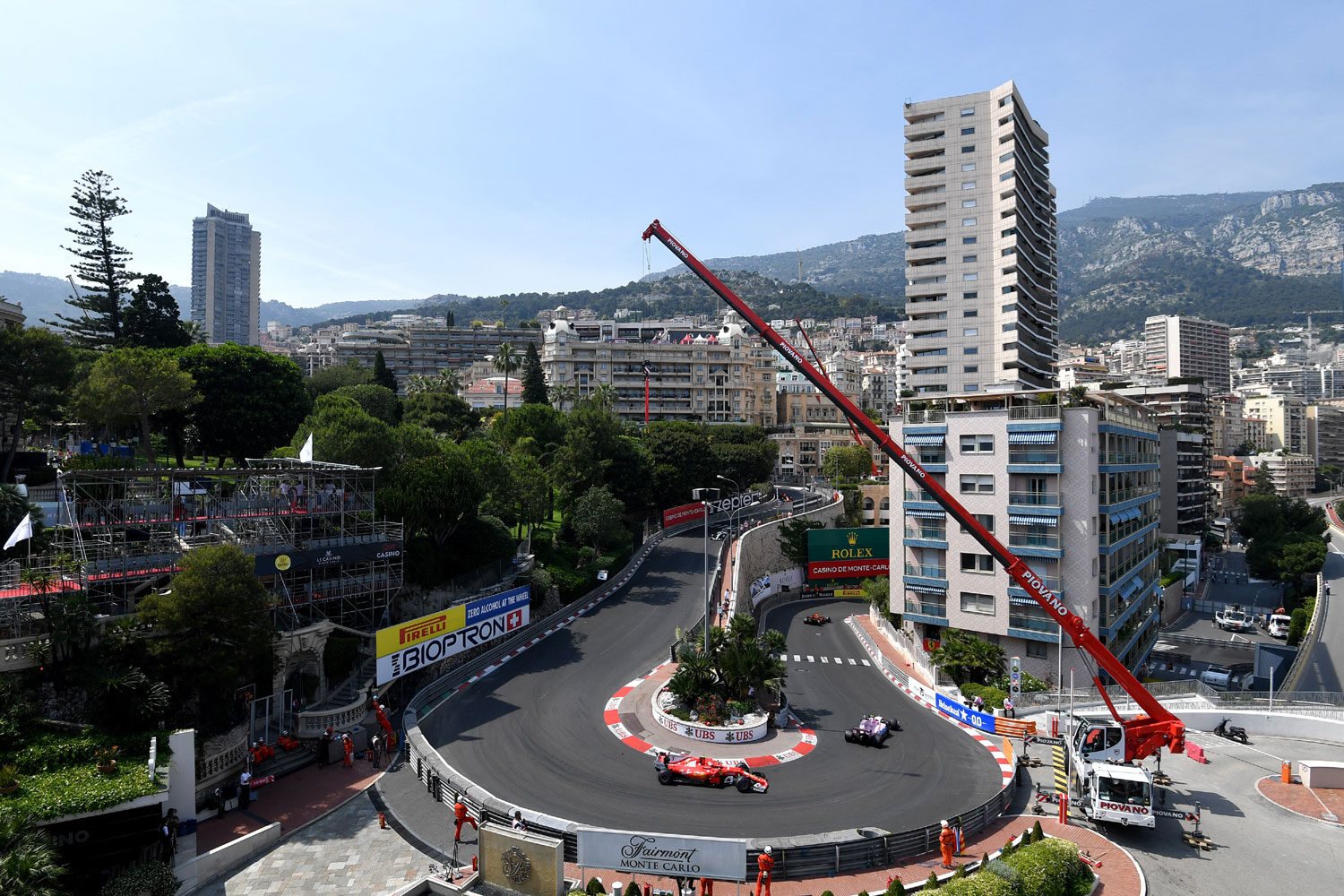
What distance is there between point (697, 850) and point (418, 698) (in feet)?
67.1

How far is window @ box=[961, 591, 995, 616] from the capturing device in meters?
47.4

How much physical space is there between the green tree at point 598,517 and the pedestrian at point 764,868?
1533 inches

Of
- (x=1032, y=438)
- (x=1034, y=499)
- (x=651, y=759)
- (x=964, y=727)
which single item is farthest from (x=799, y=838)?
(x=1032, y=438)

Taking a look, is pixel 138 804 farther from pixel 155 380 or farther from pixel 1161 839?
pixel 155 380

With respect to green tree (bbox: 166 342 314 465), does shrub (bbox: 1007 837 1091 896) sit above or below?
below

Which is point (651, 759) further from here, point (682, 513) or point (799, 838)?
point (682, 513)

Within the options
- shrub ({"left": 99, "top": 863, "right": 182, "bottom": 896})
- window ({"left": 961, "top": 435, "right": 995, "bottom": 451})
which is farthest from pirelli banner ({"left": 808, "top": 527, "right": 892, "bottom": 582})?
shrub ({"left": 99, "top": 863, "right": 182, "bottom": 896})

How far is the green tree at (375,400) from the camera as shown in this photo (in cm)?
8294

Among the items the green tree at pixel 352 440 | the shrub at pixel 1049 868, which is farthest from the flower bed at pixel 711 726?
the green tree at pixel 352 440

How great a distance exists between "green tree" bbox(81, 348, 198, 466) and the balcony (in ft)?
187

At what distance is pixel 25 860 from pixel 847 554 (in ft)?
213

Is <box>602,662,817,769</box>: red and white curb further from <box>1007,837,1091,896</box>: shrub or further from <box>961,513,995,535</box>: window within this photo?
<box>961,513,995,535</box>: window

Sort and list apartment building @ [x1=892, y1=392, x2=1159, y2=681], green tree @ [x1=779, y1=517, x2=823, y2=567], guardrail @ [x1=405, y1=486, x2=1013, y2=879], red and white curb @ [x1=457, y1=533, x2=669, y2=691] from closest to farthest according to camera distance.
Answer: guardrail @ [x1=405, y1=486, x2=1013, y2=879], red and white curb @ [x1=457, y1=533, x2=669, y2=691], apartment building @ [x1=892, y1=392, x2=1159, y2=681], green tree @ [x1=779, y1=517, x2=823, y2=567]

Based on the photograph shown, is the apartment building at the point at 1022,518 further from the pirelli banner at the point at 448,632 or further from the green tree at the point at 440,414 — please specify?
the green tree at the point at 440,414
